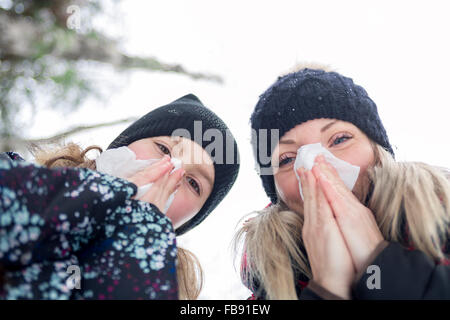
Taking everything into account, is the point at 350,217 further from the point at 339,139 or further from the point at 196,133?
the point at 196,133

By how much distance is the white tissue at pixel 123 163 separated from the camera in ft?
5.65

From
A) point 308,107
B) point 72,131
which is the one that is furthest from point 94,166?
point 308,107

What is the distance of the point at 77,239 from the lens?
3.46 feet

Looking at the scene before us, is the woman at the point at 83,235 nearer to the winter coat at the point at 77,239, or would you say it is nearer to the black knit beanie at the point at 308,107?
the winter coat at the point at 77,239

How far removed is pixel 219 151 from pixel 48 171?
1.35 metres

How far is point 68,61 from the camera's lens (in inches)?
80.7

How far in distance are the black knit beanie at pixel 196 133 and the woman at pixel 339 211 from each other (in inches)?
11.0

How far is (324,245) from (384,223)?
0.34m

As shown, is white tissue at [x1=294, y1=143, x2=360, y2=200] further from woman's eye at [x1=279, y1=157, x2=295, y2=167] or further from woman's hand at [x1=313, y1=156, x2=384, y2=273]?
woman's eye at [x1=279, y1=157, x2=295, y2=167]

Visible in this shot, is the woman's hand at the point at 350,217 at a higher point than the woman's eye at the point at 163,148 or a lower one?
lower

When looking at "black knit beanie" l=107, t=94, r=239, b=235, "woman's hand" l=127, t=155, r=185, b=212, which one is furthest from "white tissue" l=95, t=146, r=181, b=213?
"black knit beanie" l=107, t=94, r=239, b=235

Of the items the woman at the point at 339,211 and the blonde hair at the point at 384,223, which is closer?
the woman at the point at 339,211
